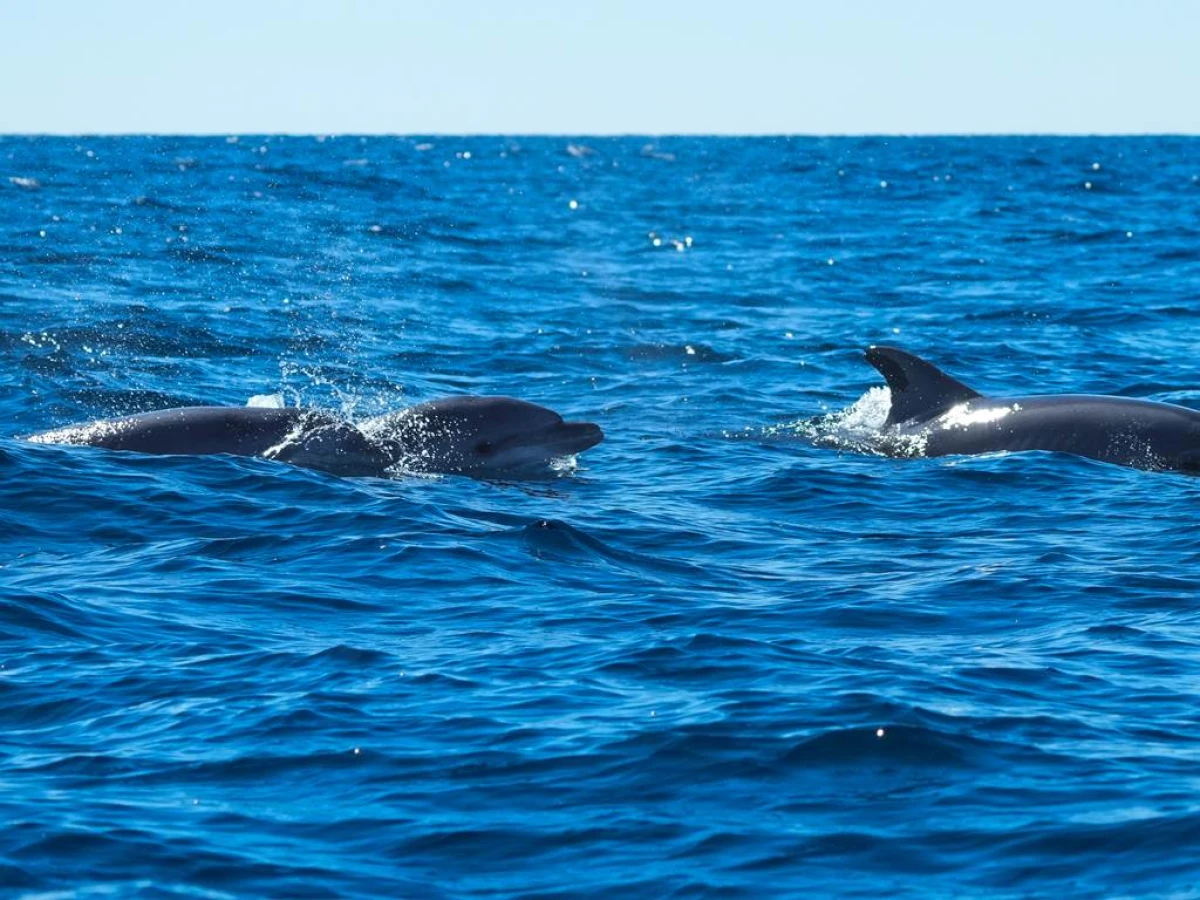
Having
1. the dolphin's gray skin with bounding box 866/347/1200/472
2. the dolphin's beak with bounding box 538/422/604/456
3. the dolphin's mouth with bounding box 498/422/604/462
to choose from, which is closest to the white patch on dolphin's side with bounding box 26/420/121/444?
the dolphin's mouth with bounding box 498/422/604/462

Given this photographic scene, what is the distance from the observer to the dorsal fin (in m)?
17.6

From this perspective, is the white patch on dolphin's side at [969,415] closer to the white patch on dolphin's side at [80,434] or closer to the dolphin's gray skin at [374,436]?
the dolphin's gray skin at [374,436]

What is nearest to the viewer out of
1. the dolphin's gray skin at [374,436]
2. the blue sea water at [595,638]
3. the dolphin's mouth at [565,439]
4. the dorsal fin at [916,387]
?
the blue sea water at [595,638]

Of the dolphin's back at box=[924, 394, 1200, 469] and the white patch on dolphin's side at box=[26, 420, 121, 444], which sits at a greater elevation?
the dolphin's back at box=[924, 394, 1200, 469]

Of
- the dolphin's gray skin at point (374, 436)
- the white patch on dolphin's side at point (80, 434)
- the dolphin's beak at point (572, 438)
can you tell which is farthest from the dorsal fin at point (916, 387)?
the white patch on dolphin's side at point (80, 434)

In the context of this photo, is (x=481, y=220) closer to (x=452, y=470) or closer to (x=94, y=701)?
(x=452, y=470)

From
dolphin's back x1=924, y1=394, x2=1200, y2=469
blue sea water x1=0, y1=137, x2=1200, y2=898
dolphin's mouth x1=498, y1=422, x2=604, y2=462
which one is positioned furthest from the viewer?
dolphin's mouth x1=498, y1=422, x2=604, y2=462

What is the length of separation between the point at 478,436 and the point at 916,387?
4359mm

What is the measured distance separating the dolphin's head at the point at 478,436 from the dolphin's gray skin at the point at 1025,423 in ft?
9.98

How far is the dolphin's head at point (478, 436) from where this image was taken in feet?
54.4

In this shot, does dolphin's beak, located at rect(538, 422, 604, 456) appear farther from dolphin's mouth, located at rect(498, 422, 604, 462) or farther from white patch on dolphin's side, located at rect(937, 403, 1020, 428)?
white patch on dolphin's side, located at rect(937, 403, 1020, 428)

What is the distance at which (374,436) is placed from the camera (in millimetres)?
16703

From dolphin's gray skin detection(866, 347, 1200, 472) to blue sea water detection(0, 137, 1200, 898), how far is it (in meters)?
0.52

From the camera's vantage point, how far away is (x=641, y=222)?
5684 centimetres
